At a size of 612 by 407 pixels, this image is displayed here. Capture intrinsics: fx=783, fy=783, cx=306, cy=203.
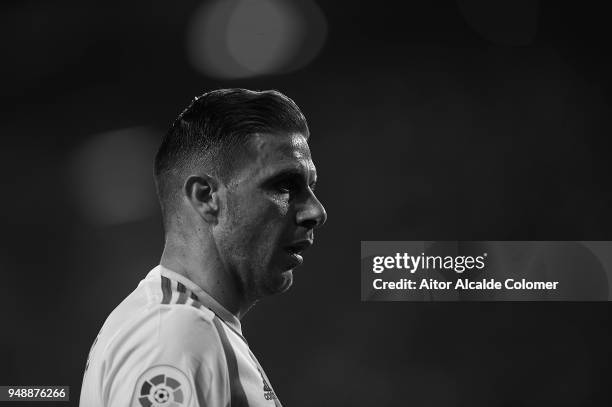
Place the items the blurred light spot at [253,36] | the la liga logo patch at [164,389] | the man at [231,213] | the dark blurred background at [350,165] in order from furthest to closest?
the blurred light spot at [253,36] → the dark blurred background at [350,165] → the man at [231,213] → the la liga logo patch at [164,389]

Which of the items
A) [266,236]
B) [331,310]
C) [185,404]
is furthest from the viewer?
[331,310]

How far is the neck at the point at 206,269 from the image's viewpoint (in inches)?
32.9

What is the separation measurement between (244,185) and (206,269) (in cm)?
10

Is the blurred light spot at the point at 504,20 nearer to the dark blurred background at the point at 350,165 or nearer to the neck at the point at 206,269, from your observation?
the dark blurred background at the point at 350,165

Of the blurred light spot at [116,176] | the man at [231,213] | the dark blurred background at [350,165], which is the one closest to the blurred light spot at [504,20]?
the dark blurred background at [350,165]

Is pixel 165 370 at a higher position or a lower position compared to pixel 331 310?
lower

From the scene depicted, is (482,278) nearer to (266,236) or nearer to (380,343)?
(380,343)

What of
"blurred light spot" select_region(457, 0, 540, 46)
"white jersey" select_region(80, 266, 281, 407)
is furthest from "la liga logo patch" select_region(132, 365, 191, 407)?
"blurred light spot" select_region(457, 0, 540, 46)

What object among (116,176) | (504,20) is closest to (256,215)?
(116,176)

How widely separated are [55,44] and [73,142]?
416 millimetres

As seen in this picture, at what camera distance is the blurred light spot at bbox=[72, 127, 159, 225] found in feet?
10.2

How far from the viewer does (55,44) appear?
3.19 metres

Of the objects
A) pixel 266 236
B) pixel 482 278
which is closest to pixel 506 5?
pixel 482 278

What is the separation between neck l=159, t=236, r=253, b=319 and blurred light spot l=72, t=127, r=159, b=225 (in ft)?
7.48
